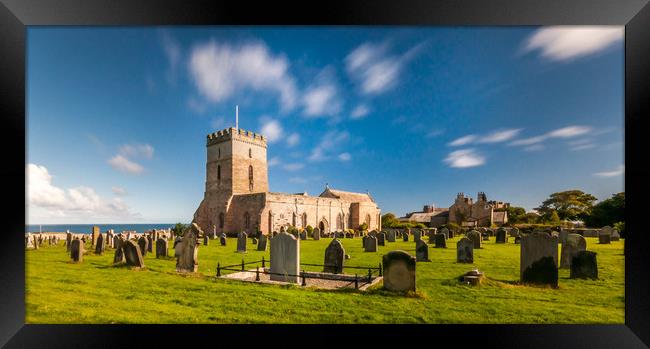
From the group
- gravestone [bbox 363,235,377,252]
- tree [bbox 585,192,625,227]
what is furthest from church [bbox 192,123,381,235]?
tree [bbox 585,192,625,227]

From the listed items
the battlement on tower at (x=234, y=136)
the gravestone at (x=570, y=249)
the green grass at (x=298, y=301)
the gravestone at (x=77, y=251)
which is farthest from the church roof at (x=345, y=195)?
the green grass at (x=298, y=301)

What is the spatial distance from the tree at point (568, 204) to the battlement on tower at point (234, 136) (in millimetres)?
30280

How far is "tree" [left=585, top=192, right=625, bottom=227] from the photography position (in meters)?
26.1

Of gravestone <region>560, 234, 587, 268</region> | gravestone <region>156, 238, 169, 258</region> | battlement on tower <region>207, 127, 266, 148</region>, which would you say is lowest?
gravestone <region>156, 238, 169, 258</region>

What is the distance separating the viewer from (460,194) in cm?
4238

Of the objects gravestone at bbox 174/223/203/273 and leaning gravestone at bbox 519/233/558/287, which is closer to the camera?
leaning gravestone at bbox 519/233/558/287

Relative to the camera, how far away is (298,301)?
5840 mm

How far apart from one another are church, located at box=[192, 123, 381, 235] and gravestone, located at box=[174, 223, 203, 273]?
56.0ft

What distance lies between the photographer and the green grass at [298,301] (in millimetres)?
5062

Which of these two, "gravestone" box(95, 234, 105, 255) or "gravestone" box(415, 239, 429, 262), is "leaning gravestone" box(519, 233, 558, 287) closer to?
"gravestone" box(415, 239, 429, 262)
